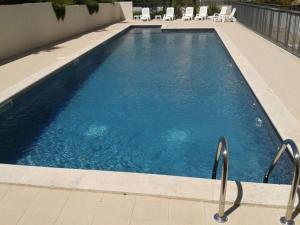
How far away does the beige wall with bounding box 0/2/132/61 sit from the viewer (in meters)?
11.0

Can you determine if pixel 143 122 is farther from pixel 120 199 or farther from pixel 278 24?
pixel 278 24

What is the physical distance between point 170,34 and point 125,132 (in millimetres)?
13563

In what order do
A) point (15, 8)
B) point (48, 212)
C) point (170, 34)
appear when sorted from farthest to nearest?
1. point (170, 34)
2. point (15, 8)
3. point (48, 212)

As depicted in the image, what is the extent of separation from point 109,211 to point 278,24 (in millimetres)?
11352

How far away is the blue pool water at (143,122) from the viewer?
5.20 m

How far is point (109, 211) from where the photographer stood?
128 inches

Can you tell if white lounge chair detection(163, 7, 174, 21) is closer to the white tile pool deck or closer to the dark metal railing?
the dark metal railing

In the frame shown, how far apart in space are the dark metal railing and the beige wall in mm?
9239

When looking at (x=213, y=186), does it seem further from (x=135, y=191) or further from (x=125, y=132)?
(x=125, y=132)

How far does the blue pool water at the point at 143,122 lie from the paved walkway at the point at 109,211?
4.96ft

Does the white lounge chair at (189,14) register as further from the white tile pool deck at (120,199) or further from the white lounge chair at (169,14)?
the white tile pool deck at (120,199)

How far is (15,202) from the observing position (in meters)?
3.42

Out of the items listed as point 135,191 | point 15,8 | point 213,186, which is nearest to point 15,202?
point 135,191

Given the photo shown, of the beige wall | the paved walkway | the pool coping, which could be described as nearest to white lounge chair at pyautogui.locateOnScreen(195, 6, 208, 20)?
the beige wall
